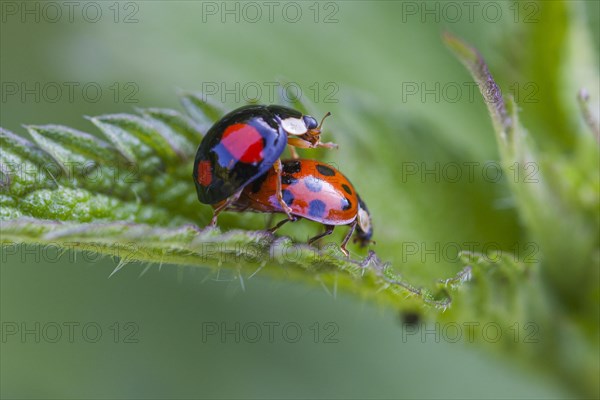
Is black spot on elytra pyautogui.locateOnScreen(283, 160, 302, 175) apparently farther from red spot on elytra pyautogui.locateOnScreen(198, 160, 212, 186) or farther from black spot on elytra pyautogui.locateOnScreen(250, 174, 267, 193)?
red spot on elytra pyautogui.locateOnScreen(198, 160, 212, 186)

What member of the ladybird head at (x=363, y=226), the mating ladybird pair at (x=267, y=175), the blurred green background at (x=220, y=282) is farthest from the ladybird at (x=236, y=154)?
the blurred green background at (x=220, y=282)

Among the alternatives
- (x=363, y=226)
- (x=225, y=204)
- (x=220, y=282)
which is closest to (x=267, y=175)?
(x=225, y=204)

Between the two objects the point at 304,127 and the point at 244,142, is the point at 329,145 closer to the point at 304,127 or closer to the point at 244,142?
the point at 304,127

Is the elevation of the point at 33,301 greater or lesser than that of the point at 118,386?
greater

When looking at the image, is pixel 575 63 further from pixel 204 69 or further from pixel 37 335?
pixel 37 335

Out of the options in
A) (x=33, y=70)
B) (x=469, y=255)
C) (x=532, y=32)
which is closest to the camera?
(x=469, y=255)

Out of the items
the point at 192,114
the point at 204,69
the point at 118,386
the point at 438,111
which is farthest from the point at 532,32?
the point at 118,386

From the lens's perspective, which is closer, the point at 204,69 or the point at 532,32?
the point at 532,32
